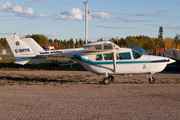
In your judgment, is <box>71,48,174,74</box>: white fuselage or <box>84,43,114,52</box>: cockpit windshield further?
<box>71,48,174,74</box>: white fuselage

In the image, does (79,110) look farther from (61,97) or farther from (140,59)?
(140,59)

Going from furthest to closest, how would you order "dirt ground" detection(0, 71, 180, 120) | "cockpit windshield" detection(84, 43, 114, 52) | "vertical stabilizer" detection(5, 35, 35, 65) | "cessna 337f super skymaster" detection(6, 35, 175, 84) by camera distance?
"vertical stabilizer" detection(5, 35, 35, 65), "cessna 337f super skymaster" detection(6, 35, 175, 84), "cockpit windshield" detection(84, 43, 114, 52), "dirt ground" detection(0, 71, 180, 120)

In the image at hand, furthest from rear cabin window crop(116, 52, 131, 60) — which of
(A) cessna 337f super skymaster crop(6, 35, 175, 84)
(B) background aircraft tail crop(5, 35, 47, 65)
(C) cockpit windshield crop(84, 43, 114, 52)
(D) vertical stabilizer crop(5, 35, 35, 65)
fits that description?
(D) vertical stabilizer crop(5, 35, 35, 65)

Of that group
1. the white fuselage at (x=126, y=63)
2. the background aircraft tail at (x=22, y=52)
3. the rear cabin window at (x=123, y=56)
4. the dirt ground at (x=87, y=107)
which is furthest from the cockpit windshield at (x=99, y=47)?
the dirt ground at (x=87, y=107)

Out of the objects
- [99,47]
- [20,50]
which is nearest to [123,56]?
[99,47]

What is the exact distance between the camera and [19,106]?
7.93 metres

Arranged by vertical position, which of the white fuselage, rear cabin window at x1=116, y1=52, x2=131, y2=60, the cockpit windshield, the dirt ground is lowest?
the dirt ground

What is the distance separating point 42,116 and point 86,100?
275cm

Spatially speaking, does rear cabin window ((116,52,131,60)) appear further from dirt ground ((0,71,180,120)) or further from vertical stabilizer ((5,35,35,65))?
vertical stabilizer ((5,35,35,65))

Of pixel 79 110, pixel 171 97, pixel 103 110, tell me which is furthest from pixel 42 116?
pixel 171 97

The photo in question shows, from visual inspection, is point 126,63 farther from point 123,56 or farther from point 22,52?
point 22,52

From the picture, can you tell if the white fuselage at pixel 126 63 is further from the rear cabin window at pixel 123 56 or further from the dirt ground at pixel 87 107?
the dirt ground at pixel 87 107

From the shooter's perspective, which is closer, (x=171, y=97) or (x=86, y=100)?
(x=86, y=100)

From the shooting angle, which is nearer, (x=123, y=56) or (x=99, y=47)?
(x=99, y=47)
